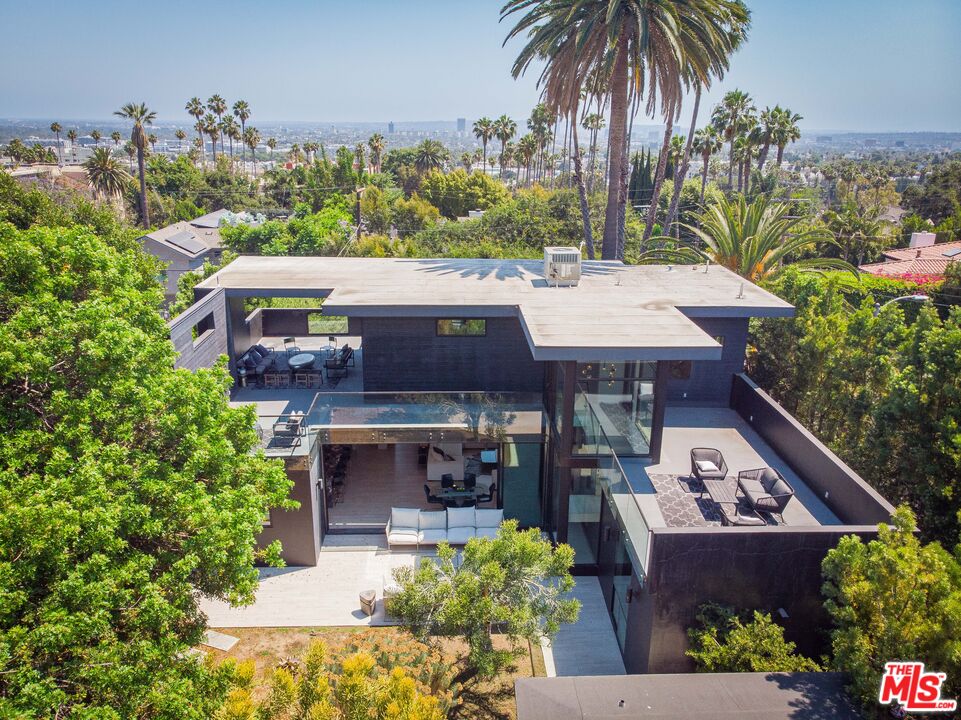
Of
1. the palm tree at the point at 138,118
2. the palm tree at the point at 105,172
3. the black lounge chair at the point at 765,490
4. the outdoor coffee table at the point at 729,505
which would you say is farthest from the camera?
the palm tree at the point at 138,118

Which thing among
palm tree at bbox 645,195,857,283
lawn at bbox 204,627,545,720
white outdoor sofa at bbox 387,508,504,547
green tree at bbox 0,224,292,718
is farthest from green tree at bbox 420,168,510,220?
green tree at bbox 0,224,292,718

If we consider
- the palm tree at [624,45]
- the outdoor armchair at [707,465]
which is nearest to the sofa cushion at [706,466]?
the outdoor armchair at [707,465]

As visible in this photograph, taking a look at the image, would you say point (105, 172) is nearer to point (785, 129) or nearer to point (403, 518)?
point (403, 518)

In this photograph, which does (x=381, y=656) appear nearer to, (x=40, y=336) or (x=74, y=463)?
(x=74, y=463)

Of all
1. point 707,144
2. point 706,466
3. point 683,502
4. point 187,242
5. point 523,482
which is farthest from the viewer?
point 707,144

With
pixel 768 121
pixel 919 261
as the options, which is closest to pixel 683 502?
pixel 919 261

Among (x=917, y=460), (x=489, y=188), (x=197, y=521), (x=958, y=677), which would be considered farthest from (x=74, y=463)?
(x=489, y=188)

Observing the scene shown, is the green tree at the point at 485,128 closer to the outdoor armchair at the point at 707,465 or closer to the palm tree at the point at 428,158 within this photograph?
the palm tree at the point at 428,158

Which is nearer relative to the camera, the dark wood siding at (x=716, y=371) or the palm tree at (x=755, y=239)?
the dark wood siding at (x=716, y=371)
